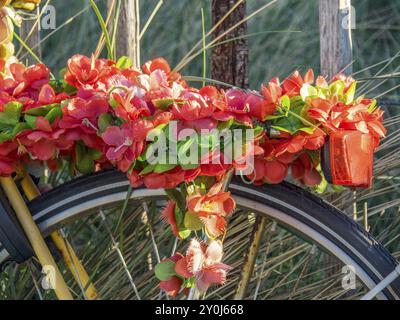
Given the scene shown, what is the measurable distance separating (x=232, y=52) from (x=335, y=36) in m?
0.39

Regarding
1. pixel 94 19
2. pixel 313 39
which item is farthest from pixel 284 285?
pixel 94 19

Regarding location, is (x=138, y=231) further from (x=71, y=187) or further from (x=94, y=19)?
(x=94, y=19)

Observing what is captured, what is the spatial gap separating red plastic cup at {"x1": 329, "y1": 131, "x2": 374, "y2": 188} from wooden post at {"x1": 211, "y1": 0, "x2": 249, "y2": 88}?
107 cm

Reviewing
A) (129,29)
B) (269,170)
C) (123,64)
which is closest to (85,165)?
(123,64)

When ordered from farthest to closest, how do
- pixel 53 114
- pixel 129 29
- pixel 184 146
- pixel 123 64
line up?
pixel 129 29
pixel 123 64
pixel 53 114
pixel 184 146

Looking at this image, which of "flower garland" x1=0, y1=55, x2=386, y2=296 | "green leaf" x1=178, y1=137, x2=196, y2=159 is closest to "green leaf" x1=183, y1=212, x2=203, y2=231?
"flower garland" x1=0, y1=55, x2=386, y2=296

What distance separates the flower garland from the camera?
1557 millimetres

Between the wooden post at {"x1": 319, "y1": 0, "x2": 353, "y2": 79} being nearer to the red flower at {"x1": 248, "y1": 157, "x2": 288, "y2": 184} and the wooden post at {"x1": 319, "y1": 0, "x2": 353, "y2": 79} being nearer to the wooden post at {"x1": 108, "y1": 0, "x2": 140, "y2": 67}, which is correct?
the wooden post at {"x1": 108, "y1": 0, "x2": 140, "y2": 67}

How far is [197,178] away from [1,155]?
1.13ft

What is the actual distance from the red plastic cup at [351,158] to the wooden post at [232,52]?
1.07 m

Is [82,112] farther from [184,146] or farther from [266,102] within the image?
[266,102]

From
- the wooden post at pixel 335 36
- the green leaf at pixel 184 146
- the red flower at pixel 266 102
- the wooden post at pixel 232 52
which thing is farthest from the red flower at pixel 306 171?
the wooden post at pixel 232 52

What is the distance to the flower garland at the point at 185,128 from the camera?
1.56 metres

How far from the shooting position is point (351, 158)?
5.18 ft
